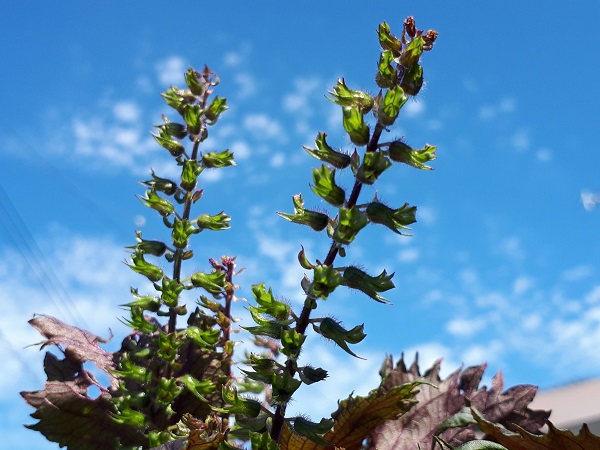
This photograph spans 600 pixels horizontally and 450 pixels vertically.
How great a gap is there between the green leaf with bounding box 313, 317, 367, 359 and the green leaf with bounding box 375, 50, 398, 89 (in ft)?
0.91

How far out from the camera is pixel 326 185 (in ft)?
2.61

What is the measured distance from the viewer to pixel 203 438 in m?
0.84

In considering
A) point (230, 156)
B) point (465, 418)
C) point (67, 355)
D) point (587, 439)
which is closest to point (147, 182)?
point (230, 156)

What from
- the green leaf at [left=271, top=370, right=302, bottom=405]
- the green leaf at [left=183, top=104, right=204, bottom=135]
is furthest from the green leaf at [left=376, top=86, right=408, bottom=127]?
the green leaf at [left=183, top=104, right=204, bottom=135]

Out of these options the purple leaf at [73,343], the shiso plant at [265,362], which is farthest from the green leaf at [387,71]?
the purple leaf at [73,343]

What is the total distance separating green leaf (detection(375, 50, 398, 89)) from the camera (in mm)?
824

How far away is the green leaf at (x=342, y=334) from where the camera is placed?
77cm

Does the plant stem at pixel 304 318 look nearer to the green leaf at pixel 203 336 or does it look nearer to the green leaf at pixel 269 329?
the green leaf at pixel 269 329

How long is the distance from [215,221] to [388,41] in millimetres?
380

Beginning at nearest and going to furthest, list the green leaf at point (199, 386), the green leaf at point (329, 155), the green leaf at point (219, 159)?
the green leaf at point (329, 155), the green leaf at point (199, 386), the green leaf at point (219, 159)

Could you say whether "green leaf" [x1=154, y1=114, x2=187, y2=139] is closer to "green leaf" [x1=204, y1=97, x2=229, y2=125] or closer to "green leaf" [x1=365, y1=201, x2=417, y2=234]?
"green leaf" [x1=204, y1=97, x2=229, y2=125]

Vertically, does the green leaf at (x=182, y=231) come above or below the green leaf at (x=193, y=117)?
below

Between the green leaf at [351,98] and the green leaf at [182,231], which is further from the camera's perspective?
the green leaf at [182,231]

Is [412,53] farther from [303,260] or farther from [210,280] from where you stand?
[210,280]
